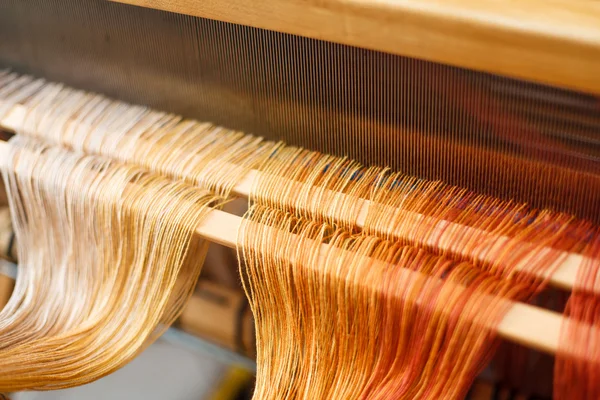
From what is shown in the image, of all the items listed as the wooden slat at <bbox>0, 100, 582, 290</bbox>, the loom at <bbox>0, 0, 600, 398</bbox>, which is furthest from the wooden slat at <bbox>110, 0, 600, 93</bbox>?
the wooden slat at <bbox>0, 100, 582, 290</bbox>

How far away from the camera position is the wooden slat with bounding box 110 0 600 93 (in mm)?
549

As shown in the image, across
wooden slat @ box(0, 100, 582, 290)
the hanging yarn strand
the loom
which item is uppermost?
the loom

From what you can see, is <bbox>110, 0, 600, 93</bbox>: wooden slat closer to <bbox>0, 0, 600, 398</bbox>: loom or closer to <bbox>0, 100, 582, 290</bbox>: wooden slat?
<bbox>0, 0, 600, 398</bbox>: loom

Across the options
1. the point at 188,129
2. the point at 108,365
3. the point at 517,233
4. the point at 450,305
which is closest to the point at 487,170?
the point at 517,233

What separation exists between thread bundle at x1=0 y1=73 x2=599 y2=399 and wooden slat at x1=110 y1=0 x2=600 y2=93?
185 mm

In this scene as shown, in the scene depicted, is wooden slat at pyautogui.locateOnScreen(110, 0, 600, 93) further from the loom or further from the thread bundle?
the thread bundle

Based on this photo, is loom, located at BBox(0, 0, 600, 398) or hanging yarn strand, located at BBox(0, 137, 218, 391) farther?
hanging yarn strand, located at BBox(0, 137, 218, 391)

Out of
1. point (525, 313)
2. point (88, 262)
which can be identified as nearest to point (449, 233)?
point (525, 313)

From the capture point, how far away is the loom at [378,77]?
0.58m

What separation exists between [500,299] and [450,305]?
46 mm

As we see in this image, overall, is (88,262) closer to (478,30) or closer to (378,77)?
(378,77)

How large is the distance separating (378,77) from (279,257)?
0.80 ft

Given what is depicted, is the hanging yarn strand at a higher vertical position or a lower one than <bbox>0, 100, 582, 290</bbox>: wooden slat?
lower

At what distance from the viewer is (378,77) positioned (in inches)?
30.1
